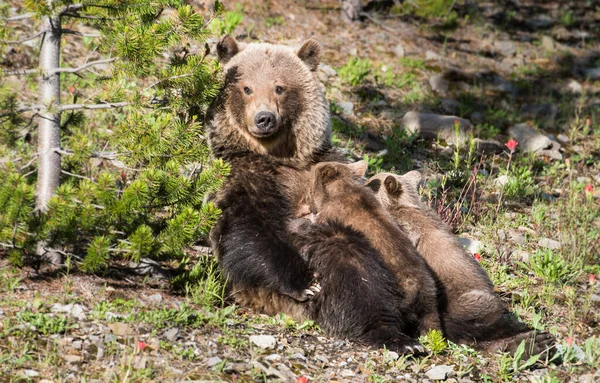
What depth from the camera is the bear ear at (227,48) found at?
22.5 feet

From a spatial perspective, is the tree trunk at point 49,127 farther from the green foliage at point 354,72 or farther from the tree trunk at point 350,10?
the tree trunk at point 350,10

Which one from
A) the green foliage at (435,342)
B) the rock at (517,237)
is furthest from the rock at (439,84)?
the green foliage at (435,342)

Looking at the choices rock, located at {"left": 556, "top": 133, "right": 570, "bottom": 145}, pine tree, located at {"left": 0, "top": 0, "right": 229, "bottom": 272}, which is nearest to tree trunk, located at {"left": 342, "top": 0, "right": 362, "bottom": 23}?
rock, located at {"left": 556, "top": 133, "right": 570, "bottom": 145}

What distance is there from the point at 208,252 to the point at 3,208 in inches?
89.1

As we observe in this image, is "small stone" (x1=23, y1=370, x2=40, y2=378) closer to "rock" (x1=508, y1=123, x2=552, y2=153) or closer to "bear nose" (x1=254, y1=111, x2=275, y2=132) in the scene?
"bear nose" (x1=254, y1=111, x2=275, y2=132)

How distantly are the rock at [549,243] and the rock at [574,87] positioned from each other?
229 inches

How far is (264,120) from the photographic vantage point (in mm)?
6359

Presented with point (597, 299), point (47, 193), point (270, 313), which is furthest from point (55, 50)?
point (597, 299)

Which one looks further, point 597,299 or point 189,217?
point 597,299

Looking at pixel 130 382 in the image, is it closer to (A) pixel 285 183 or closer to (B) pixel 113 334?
(B) pixel 113 334

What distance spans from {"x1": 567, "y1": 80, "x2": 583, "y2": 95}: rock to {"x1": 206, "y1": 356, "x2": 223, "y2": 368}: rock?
33.4ft

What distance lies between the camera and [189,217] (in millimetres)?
5535

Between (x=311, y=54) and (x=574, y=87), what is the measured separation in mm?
7704

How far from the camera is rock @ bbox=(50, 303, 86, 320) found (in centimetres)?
498
